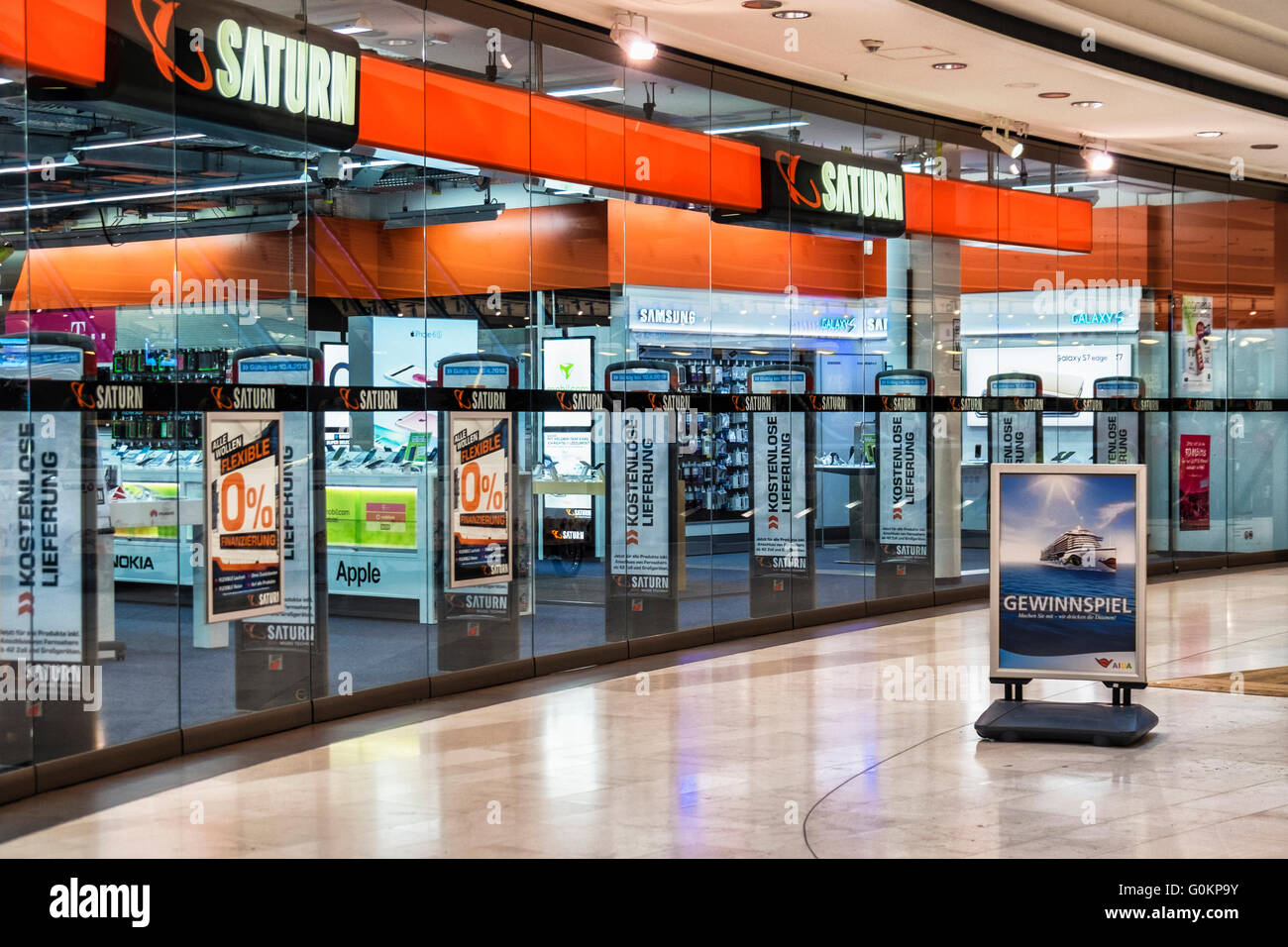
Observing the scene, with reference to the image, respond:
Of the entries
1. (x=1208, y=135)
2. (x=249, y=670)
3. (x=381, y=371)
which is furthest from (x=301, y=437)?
(x=1208, y=135)

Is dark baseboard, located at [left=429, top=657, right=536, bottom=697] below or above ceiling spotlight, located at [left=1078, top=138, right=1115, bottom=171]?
below

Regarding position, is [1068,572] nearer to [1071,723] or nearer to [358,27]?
[1071,723]

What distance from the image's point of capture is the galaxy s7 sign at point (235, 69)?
6.04m

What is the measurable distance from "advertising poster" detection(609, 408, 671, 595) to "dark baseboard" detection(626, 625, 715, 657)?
32cm

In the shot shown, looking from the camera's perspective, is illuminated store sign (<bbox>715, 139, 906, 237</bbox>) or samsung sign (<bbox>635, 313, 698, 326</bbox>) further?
illuminated store sign (<bbox>715, 139, 906, 237</bbox>)

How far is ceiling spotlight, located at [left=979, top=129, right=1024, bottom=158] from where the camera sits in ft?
39.4

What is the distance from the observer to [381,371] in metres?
7.60

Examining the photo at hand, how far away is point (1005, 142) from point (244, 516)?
7.89 meters

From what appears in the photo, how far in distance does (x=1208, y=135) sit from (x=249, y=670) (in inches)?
381

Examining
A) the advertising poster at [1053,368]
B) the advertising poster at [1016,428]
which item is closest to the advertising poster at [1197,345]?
the advertising poster at [1053,368]

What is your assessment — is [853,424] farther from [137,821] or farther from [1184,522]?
[137,821]

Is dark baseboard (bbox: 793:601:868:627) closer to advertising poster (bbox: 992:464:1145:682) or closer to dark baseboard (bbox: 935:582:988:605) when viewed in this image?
dark baseboard (bbox: 935:582:988:605)

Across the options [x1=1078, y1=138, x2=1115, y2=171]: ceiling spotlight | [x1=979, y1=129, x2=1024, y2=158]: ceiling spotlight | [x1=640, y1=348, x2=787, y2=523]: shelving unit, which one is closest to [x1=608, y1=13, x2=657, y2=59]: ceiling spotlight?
[x1=640, y1=348, x2=787, y2=523]: shelving unit

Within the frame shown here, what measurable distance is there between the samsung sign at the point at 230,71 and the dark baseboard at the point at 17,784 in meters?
2.59
